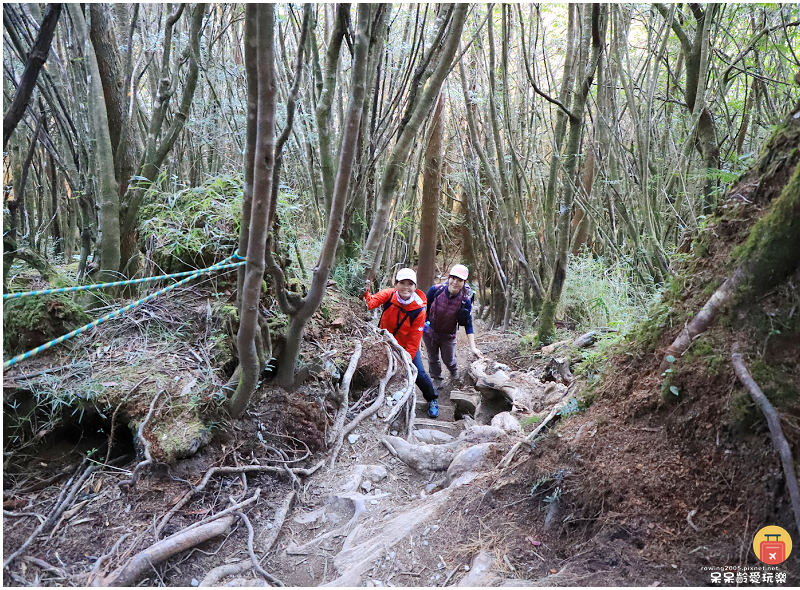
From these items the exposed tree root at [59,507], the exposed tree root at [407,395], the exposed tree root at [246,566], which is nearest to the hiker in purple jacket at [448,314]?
the exposed tree root at [407,395]

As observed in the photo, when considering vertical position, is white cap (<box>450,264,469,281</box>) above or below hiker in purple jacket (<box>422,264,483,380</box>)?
above

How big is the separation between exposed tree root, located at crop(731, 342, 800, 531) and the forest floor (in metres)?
0.08

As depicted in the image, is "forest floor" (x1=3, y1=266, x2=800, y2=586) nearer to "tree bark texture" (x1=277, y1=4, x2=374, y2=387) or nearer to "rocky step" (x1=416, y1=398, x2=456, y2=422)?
"tree bark texture" (x1=277, y1=4, x2=374, y2=387)

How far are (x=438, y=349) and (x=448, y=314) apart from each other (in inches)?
26.6

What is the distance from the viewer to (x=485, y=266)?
35.0 ft

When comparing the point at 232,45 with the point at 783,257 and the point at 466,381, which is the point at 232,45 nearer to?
the point at 466,381

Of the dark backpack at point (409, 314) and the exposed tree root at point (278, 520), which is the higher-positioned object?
the dark backpack at point (409, 314)

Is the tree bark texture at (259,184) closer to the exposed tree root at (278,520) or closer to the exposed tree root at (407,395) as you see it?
the exposed tree root at (278,520)

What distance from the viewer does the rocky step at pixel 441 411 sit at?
18.2 feet

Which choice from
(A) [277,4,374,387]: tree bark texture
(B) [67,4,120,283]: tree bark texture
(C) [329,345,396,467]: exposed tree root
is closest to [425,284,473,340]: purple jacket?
(C) [329,345,396,467]: exposed tree root

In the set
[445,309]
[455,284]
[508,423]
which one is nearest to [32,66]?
[508,423]

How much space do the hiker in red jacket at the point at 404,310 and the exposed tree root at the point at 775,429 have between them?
3522 millimetres

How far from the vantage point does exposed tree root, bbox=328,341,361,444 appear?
11.6ft

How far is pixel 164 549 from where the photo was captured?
84.3 inches
